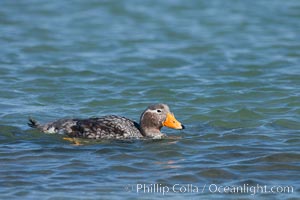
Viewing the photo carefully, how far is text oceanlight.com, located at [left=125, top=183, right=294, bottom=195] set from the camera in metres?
9.06

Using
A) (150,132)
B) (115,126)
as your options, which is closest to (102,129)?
(115,126)

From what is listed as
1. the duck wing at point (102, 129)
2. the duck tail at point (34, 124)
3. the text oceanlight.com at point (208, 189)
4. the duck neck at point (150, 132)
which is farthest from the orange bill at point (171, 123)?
the text oceanlight.com at point (208, 189)

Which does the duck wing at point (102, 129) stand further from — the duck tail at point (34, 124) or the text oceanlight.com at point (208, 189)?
the text oceanlight.com at point (208, 189)

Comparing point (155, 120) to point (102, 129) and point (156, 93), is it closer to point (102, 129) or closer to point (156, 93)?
point (102, 129)

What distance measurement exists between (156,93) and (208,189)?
19.8 ft

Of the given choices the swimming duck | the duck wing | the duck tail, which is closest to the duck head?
the swimming duck

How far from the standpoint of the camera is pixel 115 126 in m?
11.6

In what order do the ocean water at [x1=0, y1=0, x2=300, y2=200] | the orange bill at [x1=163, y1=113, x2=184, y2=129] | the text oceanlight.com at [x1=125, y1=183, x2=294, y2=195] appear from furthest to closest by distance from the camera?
the orange bill at [x1=163, y1=113, x2=184, y2=129] < the ocean water at [x1=0, y1=0, x2=300, y2=200] < the text oceanlight.com at [x1=125, y1=183, x2=294, y2=195]

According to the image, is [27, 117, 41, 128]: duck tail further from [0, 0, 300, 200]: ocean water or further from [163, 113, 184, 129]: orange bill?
[163, 113, 184, 129]: orange bill

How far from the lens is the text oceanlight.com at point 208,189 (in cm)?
906

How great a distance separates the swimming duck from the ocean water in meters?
0.17

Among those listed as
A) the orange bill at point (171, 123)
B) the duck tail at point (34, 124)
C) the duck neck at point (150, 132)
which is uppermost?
the duck tail at point (34, 124)

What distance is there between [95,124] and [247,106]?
346 centimetres

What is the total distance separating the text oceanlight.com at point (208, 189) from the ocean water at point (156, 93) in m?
0.01
